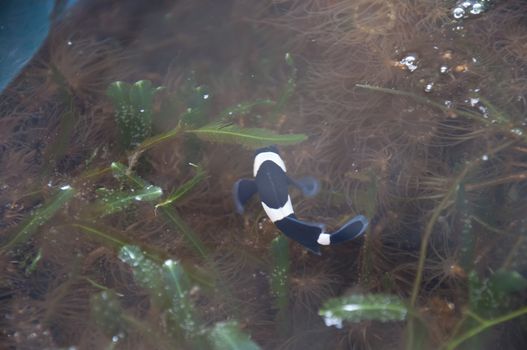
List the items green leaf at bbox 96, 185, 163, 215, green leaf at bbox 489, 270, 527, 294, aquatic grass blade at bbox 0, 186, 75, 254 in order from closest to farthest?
green leaf at bbox 489, 270, 527, 294, green leaf at bbox 96, 185, 163, 215, aquatic grass blade at bbox 0, 186, 75, 254

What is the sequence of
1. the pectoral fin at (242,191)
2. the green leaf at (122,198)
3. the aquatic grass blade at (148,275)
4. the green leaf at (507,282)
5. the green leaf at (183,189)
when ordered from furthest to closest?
the pectoral fin at (242,191), the green leaf at (183,189), the green leaf at (122,198), the aquatic grass blade at (148,275), the green leaf at (507,282)

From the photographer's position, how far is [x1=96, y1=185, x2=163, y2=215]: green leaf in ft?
8.84

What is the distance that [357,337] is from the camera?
9.52 feet

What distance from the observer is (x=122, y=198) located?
277 centimetres

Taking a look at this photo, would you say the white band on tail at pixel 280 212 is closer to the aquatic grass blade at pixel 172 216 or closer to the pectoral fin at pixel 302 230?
the pectoral fin at pixel 302 230

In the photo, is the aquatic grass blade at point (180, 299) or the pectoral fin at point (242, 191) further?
the pectoral fin at point (242, 191)

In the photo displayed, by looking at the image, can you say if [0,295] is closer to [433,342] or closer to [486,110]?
[433,342]

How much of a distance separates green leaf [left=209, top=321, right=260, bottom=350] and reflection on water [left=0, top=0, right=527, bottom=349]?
177mm

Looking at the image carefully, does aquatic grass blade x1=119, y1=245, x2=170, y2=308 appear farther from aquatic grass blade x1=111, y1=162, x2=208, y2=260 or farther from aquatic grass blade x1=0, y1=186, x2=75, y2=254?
aquatic grass blade x1=0, y1=186, x2=75, y2=254

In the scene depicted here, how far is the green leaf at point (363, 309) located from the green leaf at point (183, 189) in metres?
1.18

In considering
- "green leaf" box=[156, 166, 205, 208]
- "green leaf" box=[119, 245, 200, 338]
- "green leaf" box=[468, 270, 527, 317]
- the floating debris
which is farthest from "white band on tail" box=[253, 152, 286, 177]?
the floating debris

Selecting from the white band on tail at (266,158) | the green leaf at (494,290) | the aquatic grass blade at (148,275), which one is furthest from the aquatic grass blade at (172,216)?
the green leaf at (494,290)

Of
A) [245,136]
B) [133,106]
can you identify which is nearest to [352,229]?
[245,136]

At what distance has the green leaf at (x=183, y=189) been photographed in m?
2.92
